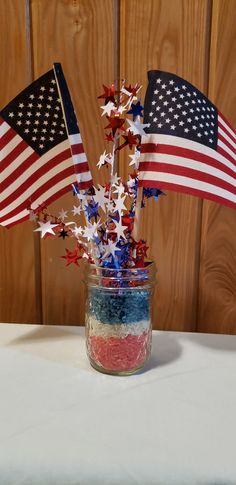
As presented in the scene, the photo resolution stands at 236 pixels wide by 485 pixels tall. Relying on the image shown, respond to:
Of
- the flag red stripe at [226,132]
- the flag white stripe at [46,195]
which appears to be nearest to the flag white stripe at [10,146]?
the flag white stripe at [46,195]

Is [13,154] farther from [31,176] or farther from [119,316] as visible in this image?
[119,316]

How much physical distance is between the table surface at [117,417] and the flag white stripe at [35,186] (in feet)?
0.87

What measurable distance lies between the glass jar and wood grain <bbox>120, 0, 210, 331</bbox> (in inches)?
8.3

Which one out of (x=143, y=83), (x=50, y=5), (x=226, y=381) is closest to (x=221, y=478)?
(x=226, y=381)

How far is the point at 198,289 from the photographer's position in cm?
96

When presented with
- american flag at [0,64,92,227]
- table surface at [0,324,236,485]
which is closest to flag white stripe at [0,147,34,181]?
american flag at [0,64,92,227]

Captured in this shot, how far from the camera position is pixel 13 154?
32.2 inches

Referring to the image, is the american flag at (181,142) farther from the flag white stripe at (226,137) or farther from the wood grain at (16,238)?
the wood grain at (16,238)

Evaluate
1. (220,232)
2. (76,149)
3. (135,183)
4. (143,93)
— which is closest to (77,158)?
(76,149)

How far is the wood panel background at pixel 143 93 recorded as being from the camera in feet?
2.83

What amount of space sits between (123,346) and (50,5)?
26.6 inches

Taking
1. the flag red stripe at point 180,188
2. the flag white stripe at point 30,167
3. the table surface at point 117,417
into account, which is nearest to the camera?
the table surface at point 117,417

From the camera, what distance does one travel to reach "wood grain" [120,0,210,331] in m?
0.86

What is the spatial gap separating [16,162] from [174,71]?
0.36 metres
